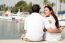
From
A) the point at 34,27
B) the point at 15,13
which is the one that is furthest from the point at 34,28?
the point at 15,13

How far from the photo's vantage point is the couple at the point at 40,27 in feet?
9.71

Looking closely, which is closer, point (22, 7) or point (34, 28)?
point (34, 28)

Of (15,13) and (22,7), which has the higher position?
(22,7)

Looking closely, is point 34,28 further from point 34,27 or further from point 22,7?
point 22,7

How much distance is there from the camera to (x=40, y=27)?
2.98 metres

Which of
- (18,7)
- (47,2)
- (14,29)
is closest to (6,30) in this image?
(14,29)

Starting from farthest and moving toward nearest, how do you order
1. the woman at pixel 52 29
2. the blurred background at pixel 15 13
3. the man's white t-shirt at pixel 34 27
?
1. the blurred background at pixel 15 13
2. the woman at pixel 52 29
3. the man's white t-shirt at pixel 34 27

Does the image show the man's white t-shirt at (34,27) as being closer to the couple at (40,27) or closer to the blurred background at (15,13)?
the couple at (40,27)

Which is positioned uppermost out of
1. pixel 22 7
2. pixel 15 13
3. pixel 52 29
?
pixel 22 7

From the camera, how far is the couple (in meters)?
2.96

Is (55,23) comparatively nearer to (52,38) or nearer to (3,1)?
(52,38)

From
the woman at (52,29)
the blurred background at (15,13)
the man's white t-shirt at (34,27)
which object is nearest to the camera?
the man's white t-shirt at (34,27)

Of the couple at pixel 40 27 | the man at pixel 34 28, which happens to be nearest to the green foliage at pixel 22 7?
the couple at pixel 40 27

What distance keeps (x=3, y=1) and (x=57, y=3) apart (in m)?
1.07
